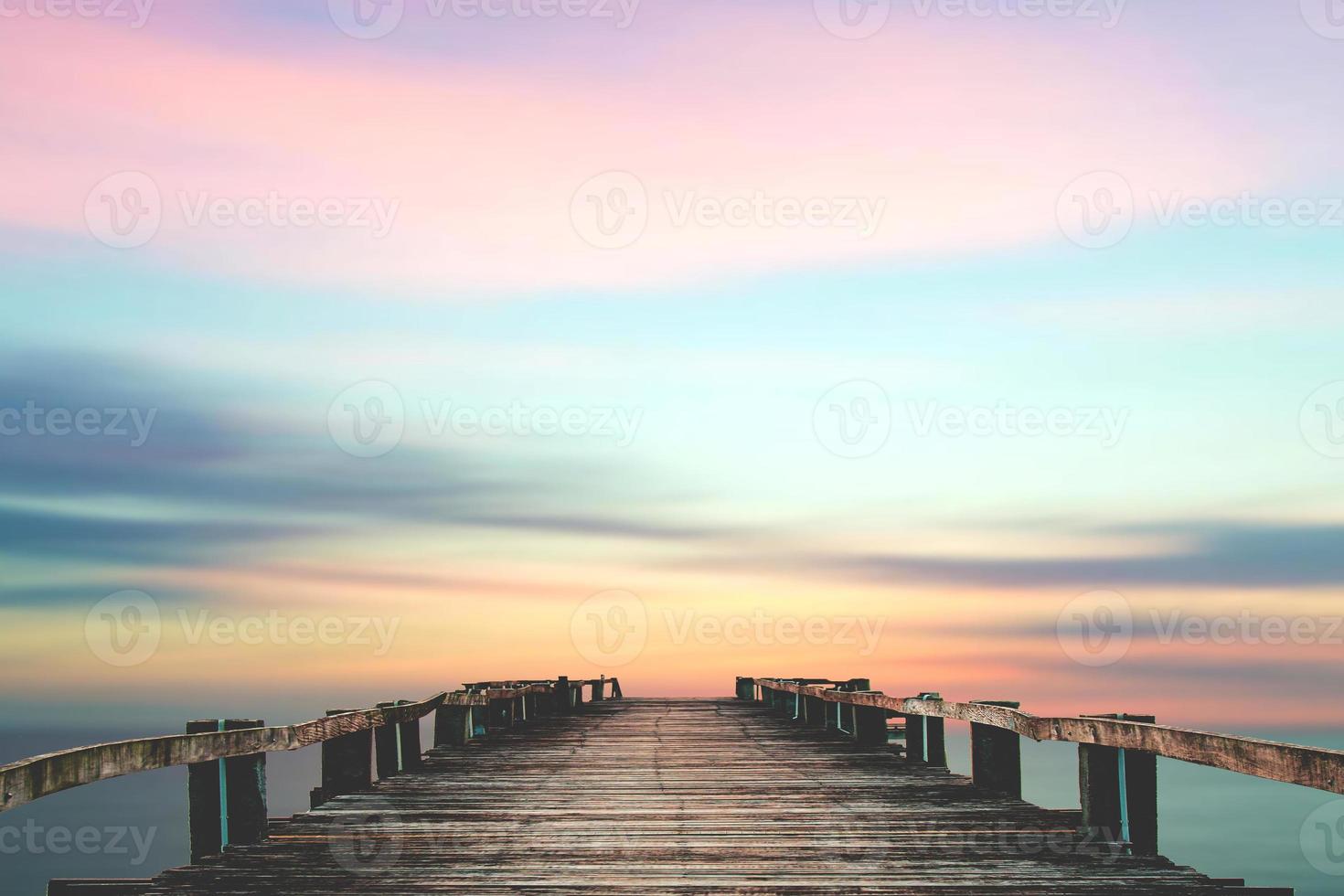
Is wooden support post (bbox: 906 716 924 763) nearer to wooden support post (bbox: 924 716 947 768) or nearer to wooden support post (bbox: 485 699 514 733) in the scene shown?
wooden support post (bbox: 924 716 947 768)

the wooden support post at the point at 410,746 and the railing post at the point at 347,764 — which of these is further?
the wooden support post at the point at 410,746

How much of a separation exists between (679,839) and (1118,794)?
2.93m

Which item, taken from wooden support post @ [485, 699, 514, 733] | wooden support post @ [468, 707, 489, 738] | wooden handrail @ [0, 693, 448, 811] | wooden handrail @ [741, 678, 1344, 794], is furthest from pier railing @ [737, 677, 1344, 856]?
wooden support post @ [485, 699, 514, 733]

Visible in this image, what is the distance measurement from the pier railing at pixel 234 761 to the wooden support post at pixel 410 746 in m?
0.01

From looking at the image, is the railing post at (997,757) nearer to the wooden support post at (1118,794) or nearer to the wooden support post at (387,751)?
the wooden support post at (1118,794)

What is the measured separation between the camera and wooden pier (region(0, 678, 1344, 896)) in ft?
22.2

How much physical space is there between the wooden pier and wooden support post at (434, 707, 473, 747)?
1583 millimetres

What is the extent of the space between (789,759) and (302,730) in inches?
268

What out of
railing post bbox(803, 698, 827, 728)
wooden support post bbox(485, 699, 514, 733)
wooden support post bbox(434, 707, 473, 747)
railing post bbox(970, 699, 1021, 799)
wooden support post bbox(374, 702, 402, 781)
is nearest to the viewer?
railing post bbox(970, 699, 1021, 799)

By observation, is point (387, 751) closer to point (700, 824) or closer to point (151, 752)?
point (700, 824)

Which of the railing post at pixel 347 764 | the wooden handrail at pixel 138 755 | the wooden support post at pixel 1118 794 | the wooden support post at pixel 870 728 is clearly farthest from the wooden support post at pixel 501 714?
the wooden support post at pixel 1118 794

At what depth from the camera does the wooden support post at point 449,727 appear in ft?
52.4

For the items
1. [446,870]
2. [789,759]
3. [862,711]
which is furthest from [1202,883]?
[862,711]

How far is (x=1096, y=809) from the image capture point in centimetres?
810
